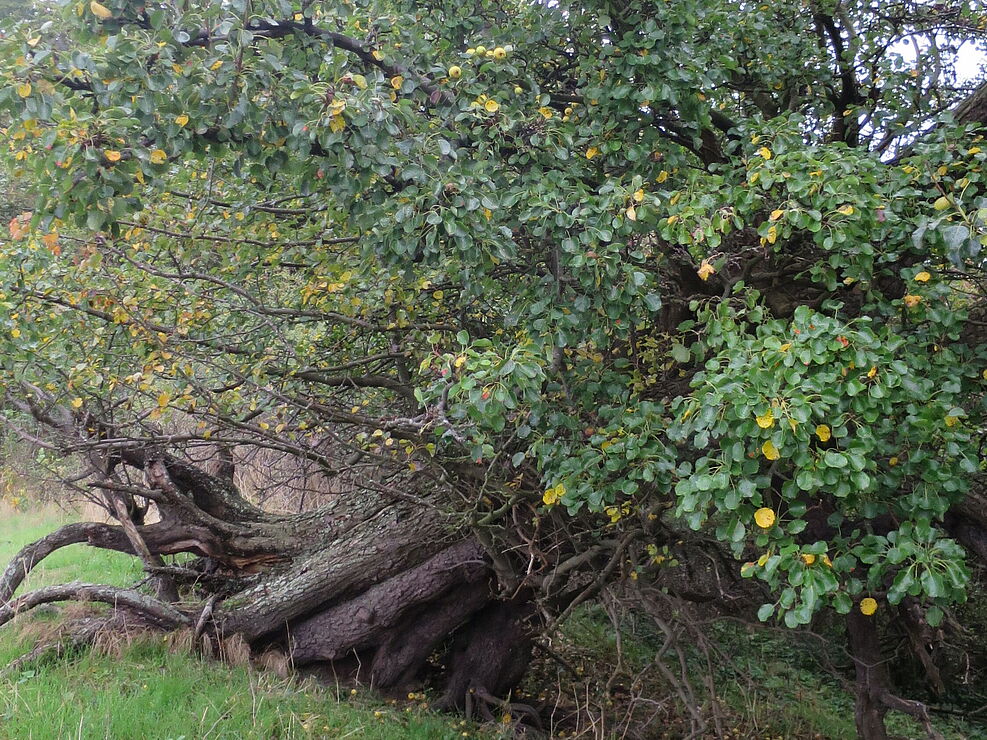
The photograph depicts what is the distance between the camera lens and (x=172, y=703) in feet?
14.8

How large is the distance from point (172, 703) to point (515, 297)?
9.98 ft

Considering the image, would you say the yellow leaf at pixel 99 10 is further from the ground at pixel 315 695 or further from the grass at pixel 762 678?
the grass at pixel 762 678

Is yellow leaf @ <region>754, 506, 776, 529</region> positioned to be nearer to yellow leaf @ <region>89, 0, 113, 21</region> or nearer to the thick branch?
yellow leaf @ <region>89, 0, 113, 21</region>

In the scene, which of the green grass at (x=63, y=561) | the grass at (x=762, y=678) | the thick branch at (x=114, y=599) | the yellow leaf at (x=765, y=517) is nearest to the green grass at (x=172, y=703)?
the thick branch at (x=114, y=599)

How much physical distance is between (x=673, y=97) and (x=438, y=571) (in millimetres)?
3800

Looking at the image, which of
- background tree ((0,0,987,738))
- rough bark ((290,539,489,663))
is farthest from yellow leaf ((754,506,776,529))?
rough bark ((290,539,489,663))

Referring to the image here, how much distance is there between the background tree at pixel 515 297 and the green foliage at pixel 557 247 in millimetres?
22

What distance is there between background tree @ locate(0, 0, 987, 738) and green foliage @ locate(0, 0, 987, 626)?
22mm

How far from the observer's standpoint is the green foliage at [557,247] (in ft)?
9.44

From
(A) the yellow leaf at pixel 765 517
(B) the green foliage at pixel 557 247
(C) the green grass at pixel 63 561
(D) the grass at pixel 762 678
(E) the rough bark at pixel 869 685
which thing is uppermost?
(B) the green foliage at pixel 557 247

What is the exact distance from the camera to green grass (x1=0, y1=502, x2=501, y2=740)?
13.4 feet

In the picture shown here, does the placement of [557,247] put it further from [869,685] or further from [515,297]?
[869,685]

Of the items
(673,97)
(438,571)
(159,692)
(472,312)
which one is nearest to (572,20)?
(673,97)

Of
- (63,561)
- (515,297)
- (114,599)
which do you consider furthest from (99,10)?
(63,561)
